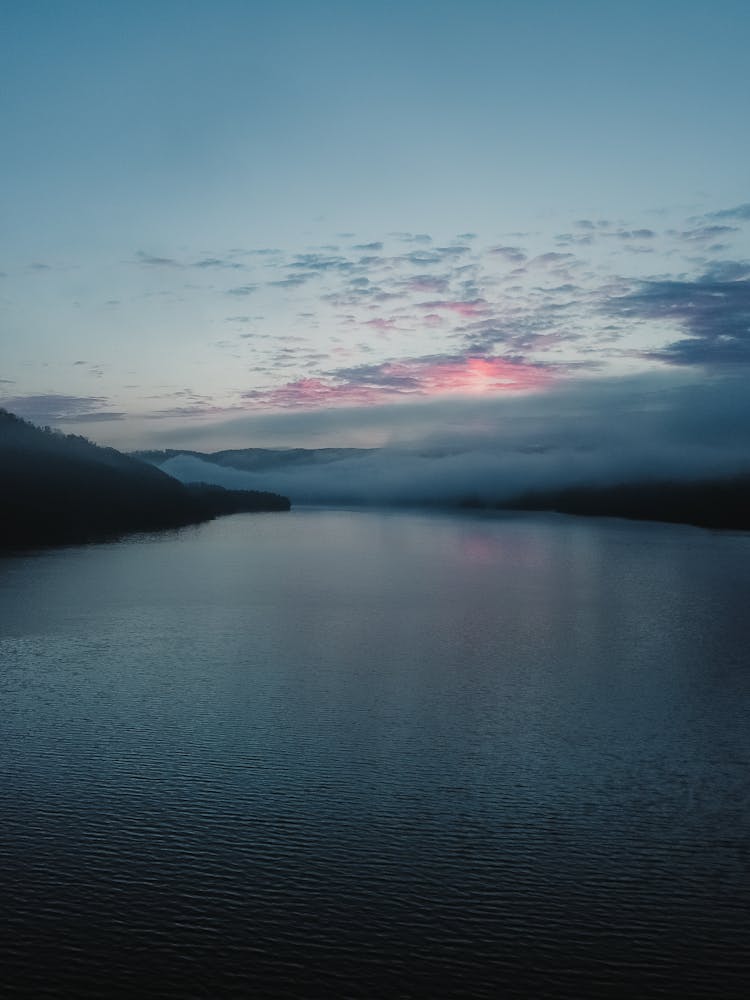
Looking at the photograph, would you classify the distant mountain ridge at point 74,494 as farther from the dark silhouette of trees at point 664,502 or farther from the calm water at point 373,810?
the dark silhouette of trees at point 664,502

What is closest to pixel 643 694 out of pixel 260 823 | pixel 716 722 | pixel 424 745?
pixel 716 722

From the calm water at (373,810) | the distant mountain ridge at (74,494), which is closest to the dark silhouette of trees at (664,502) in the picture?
the distant mountain ridge at (74,494)

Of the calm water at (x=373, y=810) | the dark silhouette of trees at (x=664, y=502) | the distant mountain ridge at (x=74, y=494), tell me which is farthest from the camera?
the dark silhouette of trees at (x=664, y=502)

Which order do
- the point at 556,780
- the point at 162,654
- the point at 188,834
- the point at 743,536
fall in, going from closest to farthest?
the point at 188,834
the point at 556,780
the point at 162,654
the point at 743,536

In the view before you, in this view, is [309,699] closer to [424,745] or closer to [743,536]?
[424,745]

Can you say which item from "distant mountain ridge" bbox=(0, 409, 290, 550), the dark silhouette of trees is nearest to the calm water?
"distant mountain ridge" bbox=(0, 409, 290, 550)

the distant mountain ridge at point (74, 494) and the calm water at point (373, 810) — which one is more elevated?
the distant mountain ridge at point (74, 494)
